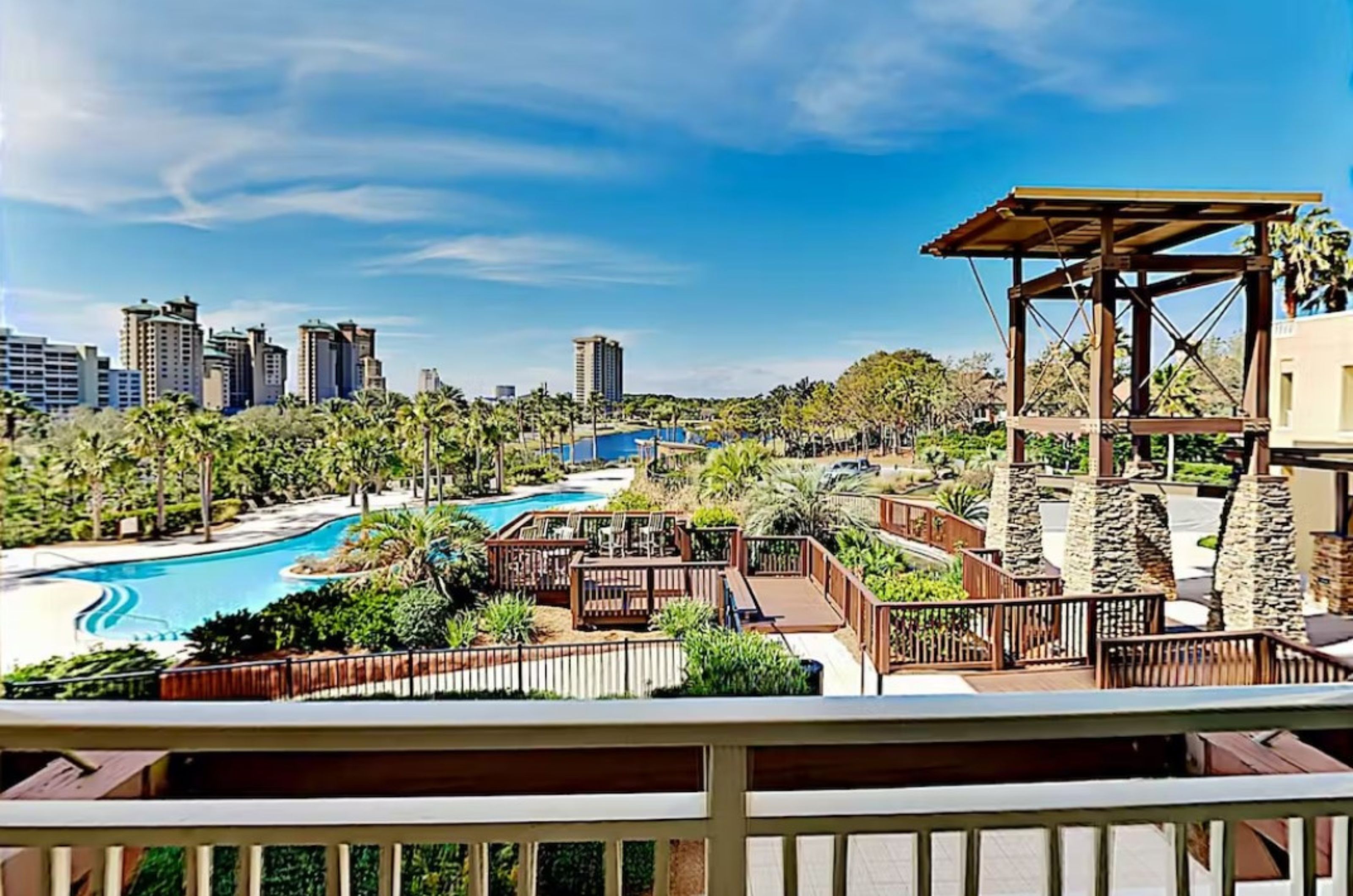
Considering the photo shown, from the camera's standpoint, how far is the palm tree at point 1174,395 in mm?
5121

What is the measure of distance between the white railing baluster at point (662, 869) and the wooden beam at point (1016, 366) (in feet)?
15.7

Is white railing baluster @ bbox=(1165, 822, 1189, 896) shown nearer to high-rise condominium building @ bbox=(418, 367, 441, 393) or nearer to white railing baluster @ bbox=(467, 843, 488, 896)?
white railing baluster @ bbox=(467, 843, 488, 896)

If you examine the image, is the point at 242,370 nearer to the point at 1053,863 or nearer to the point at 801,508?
the point at 801,508

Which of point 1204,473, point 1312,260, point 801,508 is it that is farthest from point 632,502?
point 1312,260

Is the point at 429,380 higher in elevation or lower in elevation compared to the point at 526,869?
higher

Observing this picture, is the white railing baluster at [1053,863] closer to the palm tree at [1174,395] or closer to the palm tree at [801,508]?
the palm tree at [801,508]

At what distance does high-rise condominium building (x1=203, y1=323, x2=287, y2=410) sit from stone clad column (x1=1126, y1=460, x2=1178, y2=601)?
6358 millimetres

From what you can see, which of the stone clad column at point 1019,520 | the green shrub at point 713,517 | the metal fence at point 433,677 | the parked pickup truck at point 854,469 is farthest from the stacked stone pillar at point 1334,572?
the metal fence at point 433,677

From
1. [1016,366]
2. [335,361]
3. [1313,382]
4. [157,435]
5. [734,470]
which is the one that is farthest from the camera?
[734,470]

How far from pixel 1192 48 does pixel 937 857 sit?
5.35 m

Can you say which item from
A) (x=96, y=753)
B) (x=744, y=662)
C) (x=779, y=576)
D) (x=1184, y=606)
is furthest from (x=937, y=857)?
(x=1184, y=606)

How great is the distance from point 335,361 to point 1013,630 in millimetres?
5367

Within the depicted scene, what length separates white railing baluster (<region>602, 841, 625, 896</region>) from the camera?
0.73 metres

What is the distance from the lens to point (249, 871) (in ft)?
2.35
